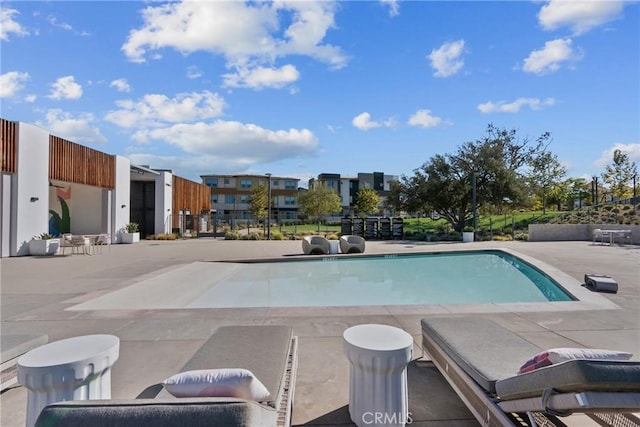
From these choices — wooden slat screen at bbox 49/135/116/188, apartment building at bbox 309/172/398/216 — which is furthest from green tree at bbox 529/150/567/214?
wooden slat screen at bbox 49/135/116/188

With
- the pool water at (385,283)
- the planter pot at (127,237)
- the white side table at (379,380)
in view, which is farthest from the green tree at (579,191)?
the white side table at (379,380)

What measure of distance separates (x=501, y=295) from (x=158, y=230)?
64.4 ft

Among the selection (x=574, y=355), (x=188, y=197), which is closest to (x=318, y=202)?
(x=188, y=197)

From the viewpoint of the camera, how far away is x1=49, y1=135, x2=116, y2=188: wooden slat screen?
1328 centimetres

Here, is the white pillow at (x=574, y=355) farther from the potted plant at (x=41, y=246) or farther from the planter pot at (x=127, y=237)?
the planter pot at (x=127, y=237)

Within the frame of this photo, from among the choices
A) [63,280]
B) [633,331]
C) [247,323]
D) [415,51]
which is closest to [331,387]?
[247,323]

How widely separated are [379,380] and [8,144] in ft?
47.7

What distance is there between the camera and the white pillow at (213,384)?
152 centimetres

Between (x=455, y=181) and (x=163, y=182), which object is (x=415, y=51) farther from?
(x=163, y=182)

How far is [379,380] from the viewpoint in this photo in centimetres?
204

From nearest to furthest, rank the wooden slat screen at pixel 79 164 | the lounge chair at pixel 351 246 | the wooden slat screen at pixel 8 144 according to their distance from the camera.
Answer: the wooden slat screen at pixel 8 144 → the lounge chair at pixel 351 246 → the wooden slat screen at pixel 79 164

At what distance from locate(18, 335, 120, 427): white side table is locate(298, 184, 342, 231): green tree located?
100 ft

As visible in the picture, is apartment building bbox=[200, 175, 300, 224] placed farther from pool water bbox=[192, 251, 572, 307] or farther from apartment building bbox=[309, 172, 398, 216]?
pool water bbox=[192, 251, 572, 307]

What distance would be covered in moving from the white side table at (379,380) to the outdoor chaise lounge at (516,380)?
48 cm
